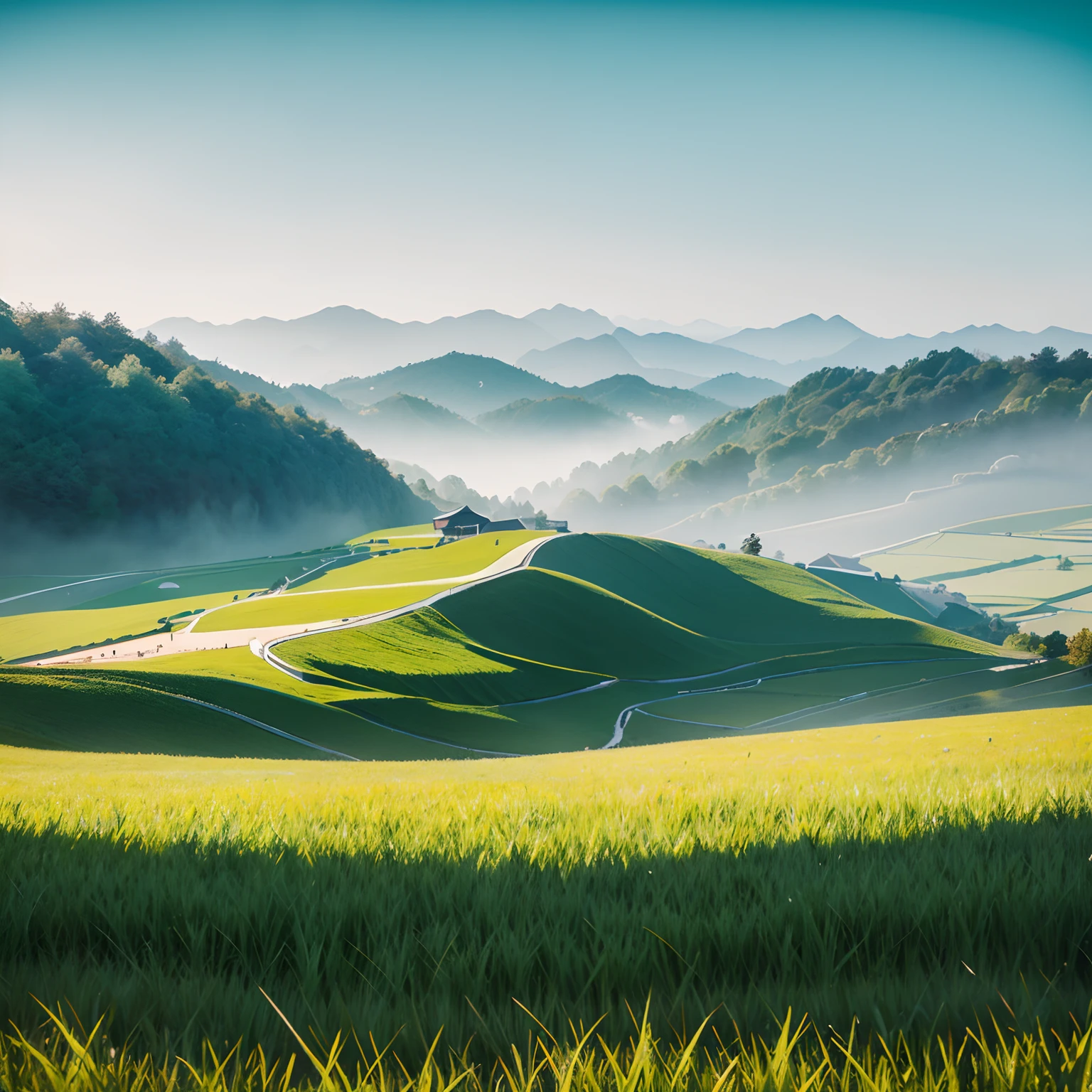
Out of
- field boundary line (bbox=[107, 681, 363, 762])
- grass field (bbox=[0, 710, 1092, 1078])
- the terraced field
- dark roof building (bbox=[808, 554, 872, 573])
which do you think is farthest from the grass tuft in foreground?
dark roof building (bbox=[808, 554, 872, 573])

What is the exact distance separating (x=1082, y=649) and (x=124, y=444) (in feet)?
422

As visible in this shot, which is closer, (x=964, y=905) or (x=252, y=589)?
(x=964, y=905)

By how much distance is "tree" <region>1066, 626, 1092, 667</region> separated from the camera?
177 feet

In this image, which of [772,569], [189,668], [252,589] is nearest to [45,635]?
[252,589]

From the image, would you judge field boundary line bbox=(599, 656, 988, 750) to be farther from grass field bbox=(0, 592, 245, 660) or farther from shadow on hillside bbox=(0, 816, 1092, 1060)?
grass field bbox=(0, 592, 245, 660)

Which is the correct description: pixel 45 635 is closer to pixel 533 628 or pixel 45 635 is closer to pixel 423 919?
pixel 533 628

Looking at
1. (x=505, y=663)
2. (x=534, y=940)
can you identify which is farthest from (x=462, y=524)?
(x=534, y=940)

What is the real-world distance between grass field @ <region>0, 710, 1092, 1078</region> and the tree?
62.7 m

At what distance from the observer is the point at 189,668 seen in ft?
120

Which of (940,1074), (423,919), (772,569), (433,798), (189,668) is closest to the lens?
(940,1074)

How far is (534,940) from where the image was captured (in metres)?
2.43

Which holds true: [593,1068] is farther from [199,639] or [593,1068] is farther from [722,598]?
[722,598]

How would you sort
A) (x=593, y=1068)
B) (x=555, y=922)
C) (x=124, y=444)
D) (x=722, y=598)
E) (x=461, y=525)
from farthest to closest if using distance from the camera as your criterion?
(x=461, y=525) < (x=124, y=444) < (x=722, y=598) < (x=555, y=922) < (x=593, y=1068)

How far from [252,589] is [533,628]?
45.2 metres
